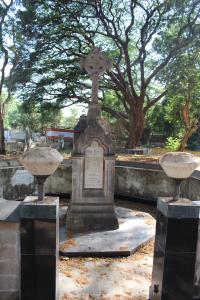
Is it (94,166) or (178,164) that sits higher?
(178,164)

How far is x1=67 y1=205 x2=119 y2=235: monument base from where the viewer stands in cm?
667

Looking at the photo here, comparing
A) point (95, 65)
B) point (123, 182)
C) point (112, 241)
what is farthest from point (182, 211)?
point (123, 182)

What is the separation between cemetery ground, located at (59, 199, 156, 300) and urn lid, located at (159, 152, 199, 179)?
182 cm

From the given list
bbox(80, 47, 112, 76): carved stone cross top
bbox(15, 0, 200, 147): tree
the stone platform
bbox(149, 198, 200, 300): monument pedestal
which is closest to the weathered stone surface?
bbox(149, 198, 200, 300): monument pedestal

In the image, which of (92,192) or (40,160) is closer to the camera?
(40,160)

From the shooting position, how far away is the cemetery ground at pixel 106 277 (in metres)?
4.20

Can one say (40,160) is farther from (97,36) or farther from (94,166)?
(97,36)

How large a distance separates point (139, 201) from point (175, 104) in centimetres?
1036

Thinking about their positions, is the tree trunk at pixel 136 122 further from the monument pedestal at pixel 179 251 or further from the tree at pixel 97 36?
the monument pedestal at pixel 179 251

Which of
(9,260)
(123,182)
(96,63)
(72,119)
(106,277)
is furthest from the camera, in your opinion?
(72,119)

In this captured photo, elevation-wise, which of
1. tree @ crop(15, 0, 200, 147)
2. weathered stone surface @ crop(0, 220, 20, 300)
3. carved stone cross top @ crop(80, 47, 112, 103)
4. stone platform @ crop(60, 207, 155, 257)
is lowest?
stone platform @ crop(60, 207, 155, 257)

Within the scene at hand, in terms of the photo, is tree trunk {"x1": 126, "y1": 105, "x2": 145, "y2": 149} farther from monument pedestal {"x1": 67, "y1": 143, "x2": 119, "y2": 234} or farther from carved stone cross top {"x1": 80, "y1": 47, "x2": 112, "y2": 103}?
monument pedestal {"x1": 67, "y1": 143, "x2": 119, "y2": 234}

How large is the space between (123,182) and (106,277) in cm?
616

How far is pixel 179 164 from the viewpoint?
346cm
